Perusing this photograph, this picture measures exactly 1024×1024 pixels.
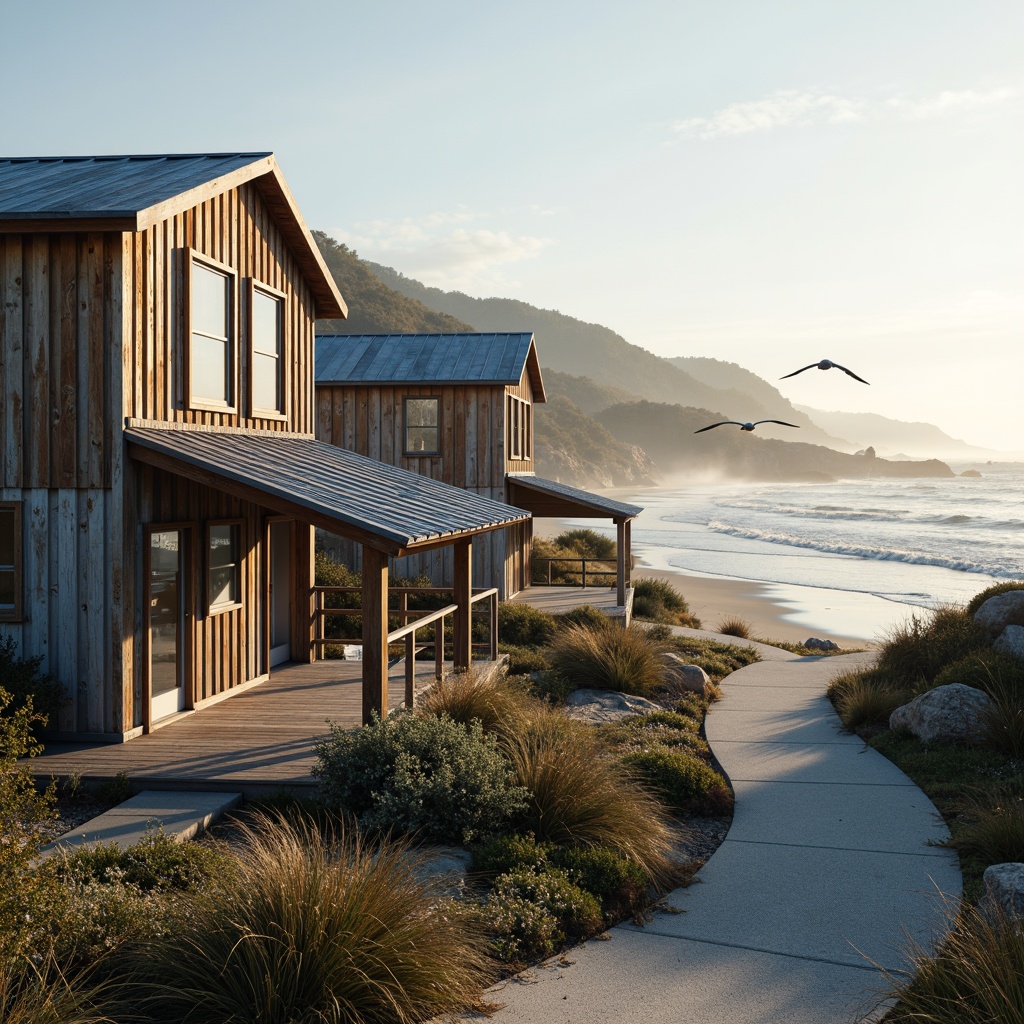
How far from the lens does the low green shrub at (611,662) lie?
1390cm

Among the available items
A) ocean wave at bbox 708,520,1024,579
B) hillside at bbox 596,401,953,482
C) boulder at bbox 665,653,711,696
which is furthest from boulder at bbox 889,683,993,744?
hillside at bbox 596,401,953,482

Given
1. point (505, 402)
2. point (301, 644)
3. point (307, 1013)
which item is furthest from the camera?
point (505, 402)

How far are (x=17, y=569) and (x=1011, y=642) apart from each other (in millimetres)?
11761

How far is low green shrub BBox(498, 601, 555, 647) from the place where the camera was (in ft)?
61.0

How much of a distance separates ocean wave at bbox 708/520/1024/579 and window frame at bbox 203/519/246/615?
32.9 m

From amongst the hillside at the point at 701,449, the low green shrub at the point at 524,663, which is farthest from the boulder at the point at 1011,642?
the hillside at the point at 701,449

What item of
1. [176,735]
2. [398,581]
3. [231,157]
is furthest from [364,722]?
[398,581]

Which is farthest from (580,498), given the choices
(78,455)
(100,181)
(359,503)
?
(78,455)

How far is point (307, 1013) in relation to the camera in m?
4.70

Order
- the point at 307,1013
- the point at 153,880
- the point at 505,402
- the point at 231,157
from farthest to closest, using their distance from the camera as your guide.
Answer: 1. the point at 505,402
2. the point at 231,157
3. the point at 153,880
4. the point at 307,1013

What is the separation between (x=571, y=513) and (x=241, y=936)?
1986 centimetres

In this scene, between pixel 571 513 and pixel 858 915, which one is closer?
pixel 858 915

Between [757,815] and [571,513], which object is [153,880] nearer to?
[757,815]

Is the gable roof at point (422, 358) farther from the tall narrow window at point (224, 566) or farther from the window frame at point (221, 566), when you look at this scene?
the tall narrow window at point (224, 566)
